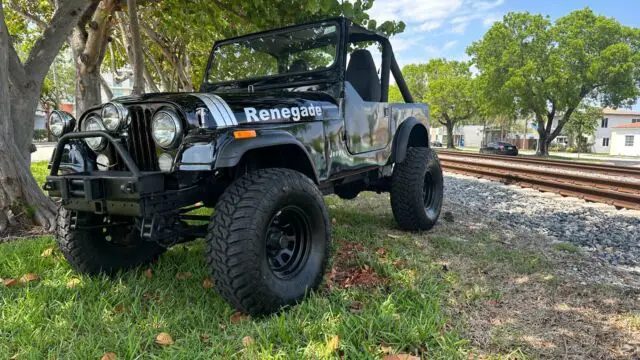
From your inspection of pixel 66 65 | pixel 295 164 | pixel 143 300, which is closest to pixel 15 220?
pixel 143 300

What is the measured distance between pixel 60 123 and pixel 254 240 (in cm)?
170

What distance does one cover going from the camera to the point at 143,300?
2850 mm

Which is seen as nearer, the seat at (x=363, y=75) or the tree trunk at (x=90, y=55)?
the seat at (x=363, y=75)

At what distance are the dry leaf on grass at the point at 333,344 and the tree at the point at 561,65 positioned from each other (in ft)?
96.4

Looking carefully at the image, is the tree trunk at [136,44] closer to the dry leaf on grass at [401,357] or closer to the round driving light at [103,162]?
the round driving light at [103,162]

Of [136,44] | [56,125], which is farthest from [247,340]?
[136,44]

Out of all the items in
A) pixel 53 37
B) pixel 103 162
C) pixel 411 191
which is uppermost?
pixel 53 37

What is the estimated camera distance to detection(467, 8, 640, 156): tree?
27.0 metres

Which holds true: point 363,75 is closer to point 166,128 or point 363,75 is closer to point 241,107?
point 241,107

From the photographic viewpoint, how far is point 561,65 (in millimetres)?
27719

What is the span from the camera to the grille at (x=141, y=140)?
101 inches

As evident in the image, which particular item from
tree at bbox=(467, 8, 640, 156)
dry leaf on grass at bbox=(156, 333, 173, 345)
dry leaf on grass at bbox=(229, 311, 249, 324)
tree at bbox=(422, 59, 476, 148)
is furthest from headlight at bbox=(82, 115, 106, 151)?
tree at bbox=(422, 59, 476, 148)

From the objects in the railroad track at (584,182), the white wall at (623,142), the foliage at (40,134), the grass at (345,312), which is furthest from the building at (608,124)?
the foliage at (40,134)

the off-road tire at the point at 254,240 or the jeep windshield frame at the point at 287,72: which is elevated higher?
the jeep windshield frame at the point at 287,72
